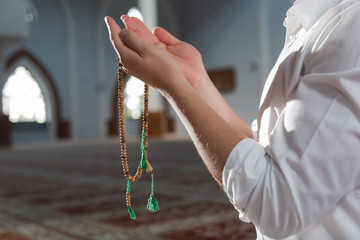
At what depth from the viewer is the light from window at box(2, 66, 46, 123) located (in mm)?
17844

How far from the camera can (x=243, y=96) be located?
1655 centimetres

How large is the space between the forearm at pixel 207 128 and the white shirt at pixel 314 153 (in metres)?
0.02

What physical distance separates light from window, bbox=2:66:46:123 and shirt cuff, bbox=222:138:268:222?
18.0 metres

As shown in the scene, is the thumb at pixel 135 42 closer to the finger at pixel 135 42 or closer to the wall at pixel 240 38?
the finger at pixel 135 42

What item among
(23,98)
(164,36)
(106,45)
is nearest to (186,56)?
(164,36)

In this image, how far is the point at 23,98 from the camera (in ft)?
59.5

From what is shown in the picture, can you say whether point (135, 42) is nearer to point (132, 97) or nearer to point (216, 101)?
point (216, 101)

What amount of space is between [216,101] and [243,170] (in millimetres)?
364

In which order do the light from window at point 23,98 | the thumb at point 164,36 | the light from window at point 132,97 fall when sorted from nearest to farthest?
1. the thumb at point 164,36
2. the light from window at point 23,98
3. the light from window at point 132,97

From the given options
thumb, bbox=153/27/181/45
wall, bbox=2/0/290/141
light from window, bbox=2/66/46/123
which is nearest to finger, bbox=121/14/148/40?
thumb, bbox=153/27/181/45

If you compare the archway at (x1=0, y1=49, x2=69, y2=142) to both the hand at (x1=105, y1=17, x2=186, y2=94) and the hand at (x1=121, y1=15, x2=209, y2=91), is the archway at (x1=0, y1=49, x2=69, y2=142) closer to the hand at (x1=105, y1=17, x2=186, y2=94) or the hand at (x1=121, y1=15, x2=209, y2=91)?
the hand at (x1=121, y1=15, x2=209, y2=91)

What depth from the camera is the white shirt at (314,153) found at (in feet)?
2.38

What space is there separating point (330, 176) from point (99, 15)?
62.9 feet

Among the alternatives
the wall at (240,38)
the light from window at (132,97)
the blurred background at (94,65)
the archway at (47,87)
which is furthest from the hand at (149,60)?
the light from window at (132,97)
